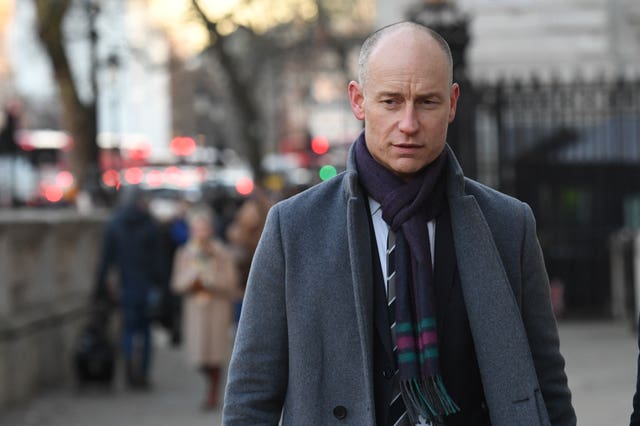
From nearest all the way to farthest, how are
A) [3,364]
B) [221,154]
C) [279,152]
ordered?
[3,364] → [221,154] → [279,152]

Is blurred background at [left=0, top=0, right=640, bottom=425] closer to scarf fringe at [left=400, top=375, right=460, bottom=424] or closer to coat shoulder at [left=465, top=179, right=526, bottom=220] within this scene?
coat shoulder at [left=465, top=179, right=526, bottom=220]

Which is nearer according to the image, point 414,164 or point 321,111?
point 414,164

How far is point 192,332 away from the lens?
43.7ft

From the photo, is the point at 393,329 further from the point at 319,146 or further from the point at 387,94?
the point at 319,146

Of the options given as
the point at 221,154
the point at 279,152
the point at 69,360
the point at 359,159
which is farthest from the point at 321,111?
the point at 359,159

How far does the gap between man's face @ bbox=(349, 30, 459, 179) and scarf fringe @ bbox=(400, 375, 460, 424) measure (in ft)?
1.67

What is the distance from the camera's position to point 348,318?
3668 millimetres

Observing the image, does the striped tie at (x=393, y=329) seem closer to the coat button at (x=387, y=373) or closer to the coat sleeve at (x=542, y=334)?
the coat button at (x=387, y=373)

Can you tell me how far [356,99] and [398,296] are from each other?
52 cm

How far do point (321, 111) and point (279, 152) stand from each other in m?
35.5

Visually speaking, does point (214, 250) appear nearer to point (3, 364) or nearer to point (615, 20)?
point (3, 364)

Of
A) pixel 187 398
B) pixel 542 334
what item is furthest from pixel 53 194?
pixel 542 334

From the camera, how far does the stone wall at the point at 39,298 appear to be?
13492 millimetres

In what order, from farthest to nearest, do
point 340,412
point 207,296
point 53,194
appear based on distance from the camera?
point 53,194 < point 207,296 < point 340,412
